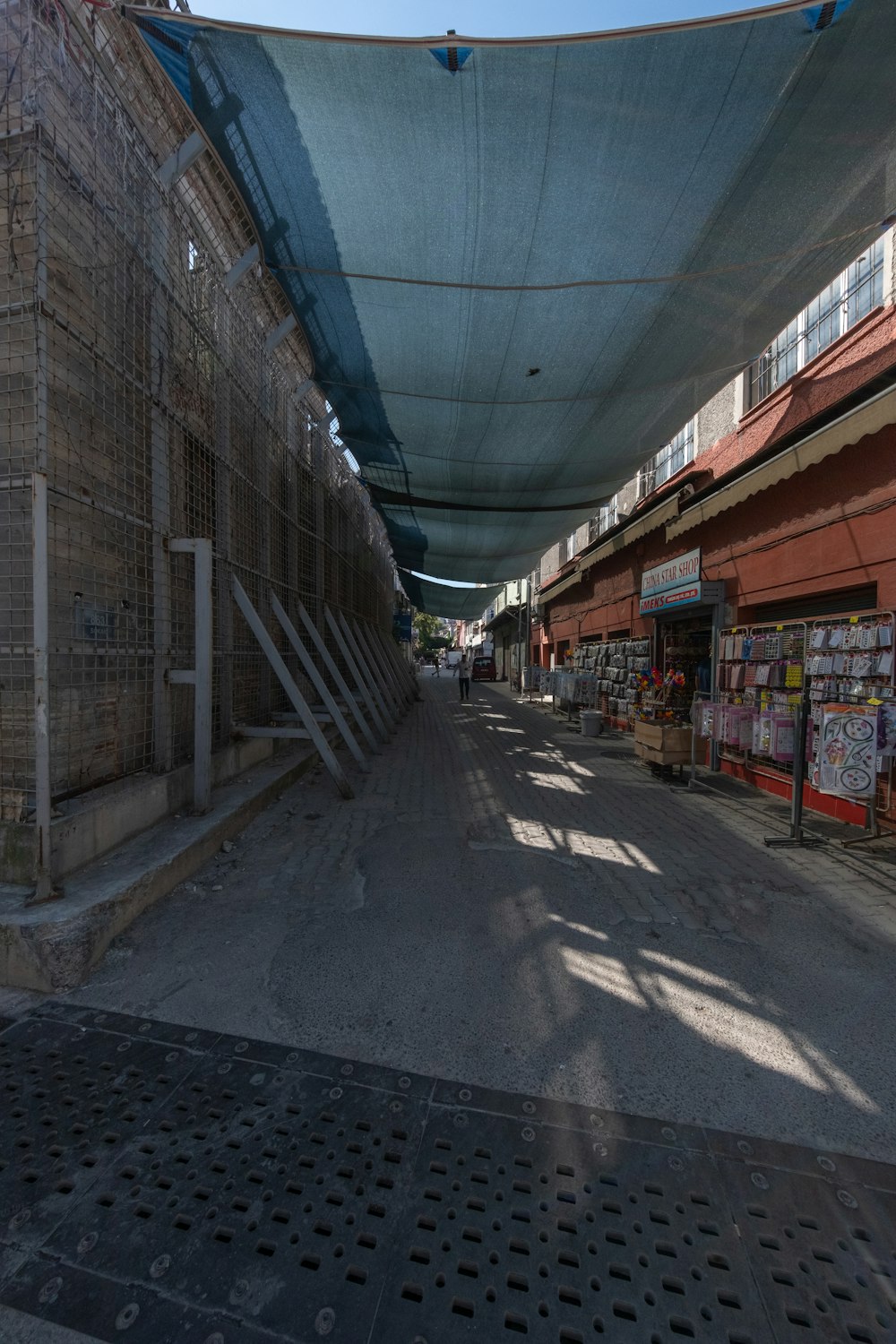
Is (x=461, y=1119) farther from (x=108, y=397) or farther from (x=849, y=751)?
(x=108, y=397)

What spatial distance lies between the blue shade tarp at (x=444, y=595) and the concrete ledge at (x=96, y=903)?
58.1 feet

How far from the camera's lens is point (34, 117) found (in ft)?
9.77

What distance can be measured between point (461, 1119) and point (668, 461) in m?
11.4

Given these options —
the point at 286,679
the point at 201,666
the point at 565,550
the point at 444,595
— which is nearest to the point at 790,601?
the point at 286,679

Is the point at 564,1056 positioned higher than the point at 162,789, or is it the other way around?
the point at 162,789

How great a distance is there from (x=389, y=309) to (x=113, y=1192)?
545 cm

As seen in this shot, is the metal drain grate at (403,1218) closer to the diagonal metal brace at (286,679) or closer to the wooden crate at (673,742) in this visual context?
the diagonal metal brace at (286,679)

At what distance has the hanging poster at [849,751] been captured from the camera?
4199 mm

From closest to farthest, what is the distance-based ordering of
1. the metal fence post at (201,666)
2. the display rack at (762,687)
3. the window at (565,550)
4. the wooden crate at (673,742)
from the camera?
1. the metal fence post at (201,666)
2. the display rack at (762,687)
3. the wooden crate at (673,742)
4. the window at (565,550)

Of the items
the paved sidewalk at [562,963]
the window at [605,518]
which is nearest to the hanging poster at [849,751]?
the paved sidewalk at [562,963]

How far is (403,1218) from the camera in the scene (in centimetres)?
154

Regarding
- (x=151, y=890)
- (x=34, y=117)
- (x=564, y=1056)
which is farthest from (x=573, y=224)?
(x=151, y=890)

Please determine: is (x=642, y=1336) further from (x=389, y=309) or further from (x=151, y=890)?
(x=389, y=309)

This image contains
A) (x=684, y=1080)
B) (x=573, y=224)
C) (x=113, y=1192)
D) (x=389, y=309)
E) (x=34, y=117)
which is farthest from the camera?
(x=389, y=309)
